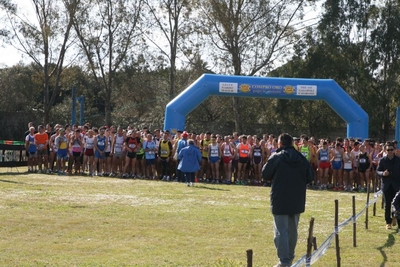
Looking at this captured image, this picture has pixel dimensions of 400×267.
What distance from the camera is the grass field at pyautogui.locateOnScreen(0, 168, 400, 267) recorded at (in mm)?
10680

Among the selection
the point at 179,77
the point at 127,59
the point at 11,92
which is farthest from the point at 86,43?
the point at 11,92

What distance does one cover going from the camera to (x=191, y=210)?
16.2 meters

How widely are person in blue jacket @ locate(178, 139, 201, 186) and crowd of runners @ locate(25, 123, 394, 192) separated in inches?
56.1

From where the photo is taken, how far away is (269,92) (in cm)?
2967

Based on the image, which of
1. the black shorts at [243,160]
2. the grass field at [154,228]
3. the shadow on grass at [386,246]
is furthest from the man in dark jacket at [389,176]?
the black shorts at [243,160]

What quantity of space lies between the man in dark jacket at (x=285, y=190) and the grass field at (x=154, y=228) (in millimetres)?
834

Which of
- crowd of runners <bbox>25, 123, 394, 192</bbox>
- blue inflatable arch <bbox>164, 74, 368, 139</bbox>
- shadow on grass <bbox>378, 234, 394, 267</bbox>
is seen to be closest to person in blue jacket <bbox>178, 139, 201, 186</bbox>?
crowd of runners <bbox>25, 123, 394, 192</bbox>

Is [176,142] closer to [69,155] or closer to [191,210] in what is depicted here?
[69,155]

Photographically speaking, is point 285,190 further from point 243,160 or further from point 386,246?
point 243,160

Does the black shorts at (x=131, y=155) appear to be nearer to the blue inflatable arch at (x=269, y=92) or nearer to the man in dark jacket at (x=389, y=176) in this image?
the blue inflatable arch at (x=269, y=92)

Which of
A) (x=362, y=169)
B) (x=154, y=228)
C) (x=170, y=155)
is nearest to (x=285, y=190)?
(x=154, y=228)

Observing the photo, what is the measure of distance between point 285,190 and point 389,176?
5806 millimetres

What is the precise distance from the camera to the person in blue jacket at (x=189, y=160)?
76.0ft

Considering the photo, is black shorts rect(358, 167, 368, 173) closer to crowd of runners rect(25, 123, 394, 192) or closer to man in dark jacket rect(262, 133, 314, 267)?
crowd of runners rect(25, 123, 394, 192)
